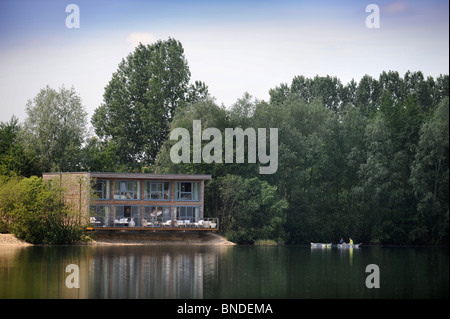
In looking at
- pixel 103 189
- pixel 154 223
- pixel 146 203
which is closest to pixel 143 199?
pixel 146 203

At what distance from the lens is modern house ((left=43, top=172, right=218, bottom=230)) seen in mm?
53719

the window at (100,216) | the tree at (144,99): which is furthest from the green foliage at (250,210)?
the tree at (144,99)

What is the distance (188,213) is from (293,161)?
39.3 feet

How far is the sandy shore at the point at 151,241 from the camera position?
165 feet

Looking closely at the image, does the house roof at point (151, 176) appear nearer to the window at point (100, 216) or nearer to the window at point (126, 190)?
the window at point (126, 190)

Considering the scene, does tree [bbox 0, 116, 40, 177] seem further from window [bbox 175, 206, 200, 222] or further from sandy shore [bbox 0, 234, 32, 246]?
window [bbox 175, 206, 200, 222]

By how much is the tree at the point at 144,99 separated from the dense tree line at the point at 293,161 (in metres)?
0.17

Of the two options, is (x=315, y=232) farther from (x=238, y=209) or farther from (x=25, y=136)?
(x=25, y=136)

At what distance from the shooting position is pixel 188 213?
185 ft

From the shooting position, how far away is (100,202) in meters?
54.6

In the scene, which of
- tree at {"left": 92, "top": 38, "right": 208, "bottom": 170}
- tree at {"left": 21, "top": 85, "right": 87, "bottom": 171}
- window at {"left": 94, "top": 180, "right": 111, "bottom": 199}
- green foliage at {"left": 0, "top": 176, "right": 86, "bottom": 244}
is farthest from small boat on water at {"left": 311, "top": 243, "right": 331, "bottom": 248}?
tree at {"left": 21, "top": 85, "right": 87, "bottom": 171}

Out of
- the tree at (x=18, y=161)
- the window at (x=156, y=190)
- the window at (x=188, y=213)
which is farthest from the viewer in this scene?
the tree at (x=18, y=161)

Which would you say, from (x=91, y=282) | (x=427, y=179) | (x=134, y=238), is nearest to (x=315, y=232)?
(x=427, y=179)

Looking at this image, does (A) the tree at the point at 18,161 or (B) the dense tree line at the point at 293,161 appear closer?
(B) the dense tree line at the point at 293,161
